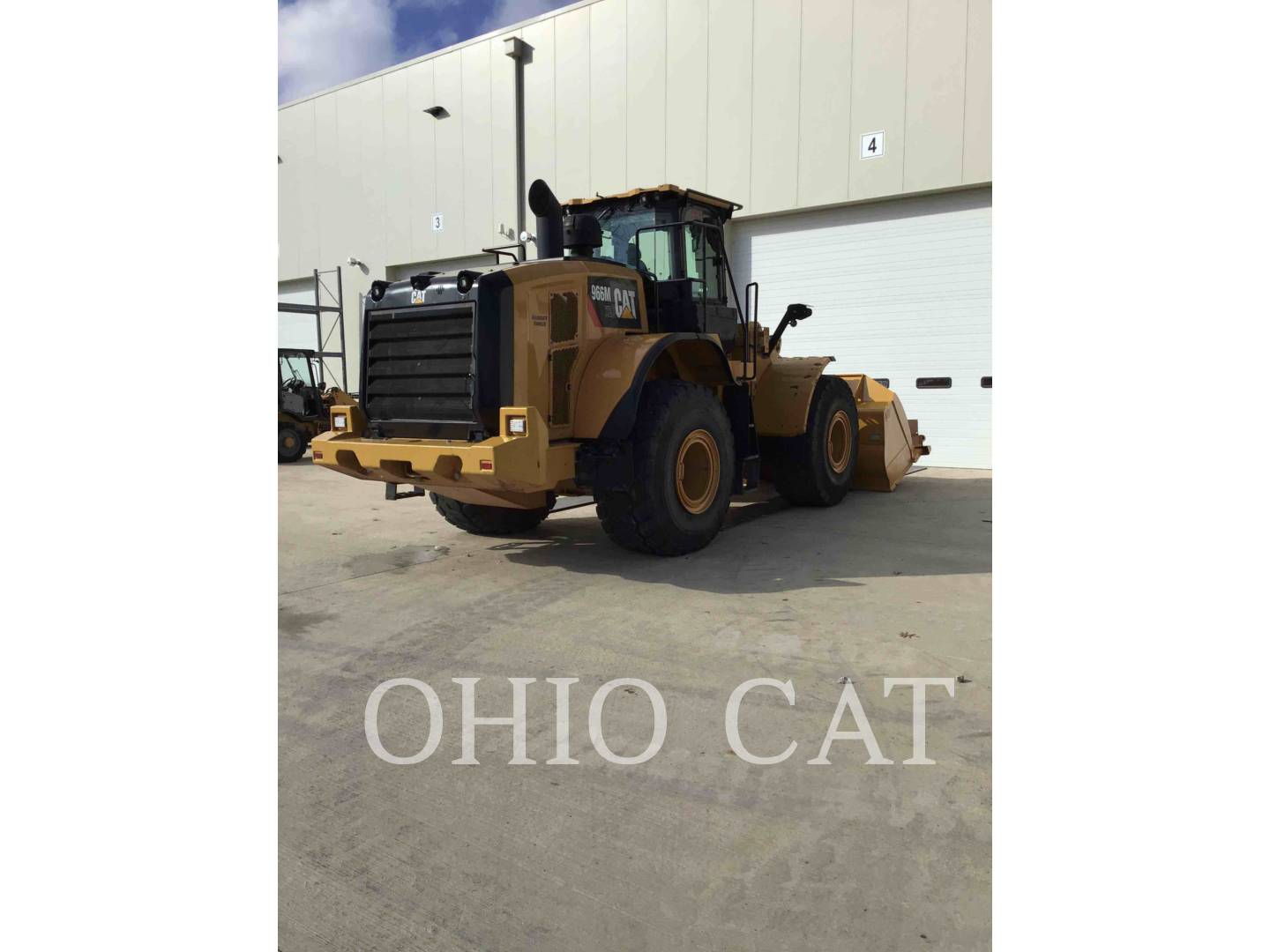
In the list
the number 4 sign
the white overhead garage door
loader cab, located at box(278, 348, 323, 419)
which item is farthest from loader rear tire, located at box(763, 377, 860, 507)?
loader cab, located at box(278, 348, 323, 419)

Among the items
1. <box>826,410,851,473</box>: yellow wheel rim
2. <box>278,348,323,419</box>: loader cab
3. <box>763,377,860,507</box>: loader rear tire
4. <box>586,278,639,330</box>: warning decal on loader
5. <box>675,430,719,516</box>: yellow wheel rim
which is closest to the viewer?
<box>586,278,639,330</box>: warning decal on loader

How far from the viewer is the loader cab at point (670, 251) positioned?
6.93 m

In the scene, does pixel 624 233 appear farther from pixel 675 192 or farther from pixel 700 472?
pixel 700 472

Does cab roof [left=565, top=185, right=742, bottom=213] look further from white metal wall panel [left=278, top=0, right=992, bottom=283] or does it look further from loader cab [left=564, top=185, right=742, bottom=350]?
white metal wall panel [left=278, top=0, right=992, bottom=283]

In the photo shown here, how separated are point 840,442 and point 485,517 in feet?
12.6

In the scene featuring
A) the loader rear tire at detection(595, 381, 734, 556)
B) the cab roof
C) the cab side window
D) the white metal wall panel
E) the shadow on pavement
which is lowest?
the shadow on pavement

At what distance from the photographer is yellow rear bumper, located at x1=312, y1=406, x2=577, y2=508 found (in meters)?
5.32

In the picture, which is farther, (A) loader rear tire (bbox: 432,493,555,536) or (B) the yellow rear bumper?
(A) loader rear tire (bbox: 432,493,555,536)

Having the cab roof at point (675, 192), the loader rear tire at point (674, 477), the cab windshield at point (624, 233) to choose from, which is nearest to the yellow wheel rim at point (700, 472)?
the loader rear tire at point (674, 477)

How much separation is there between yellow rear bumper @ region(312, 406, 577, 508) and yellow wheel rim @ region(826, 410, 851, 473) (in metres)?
3.71

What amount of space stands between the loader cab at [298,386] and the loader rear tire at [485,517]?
9018mm

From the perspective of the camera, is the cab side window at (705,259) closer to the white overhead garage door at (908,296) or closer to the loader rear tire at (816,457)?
the loader rear tire at (816,457)

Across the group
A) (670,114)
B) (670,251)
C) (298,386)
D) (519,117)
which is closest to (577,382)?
(670,251)

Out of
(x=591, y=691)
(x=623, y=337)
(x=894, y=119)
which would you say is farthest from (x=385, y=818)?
(x=894, y=119)
